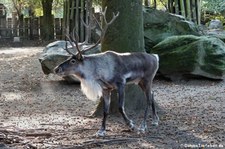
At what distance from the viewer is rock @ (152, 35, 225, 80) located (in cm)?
982

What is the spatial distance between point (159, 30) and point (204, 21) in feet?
30.0

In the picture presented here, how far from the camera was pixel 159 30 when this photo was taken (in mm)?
11258

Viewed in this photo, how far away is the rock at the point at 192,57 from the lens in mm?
9820

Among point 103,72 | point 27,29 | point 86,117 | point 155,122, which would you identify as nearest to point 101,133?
point 103,72

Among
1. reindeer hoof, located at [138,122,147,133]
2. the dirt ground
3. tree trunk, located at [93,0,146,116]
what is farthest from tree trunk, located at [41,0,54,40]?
reindeer hoof, located at [138,122,147,133]

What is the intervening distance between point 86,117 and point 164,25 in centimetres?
522

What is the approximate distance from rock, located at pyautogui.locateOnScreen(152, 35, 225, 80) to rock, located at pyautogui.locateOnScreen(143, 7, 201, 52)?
966 mm

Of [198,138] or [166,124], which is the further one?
[166,124]

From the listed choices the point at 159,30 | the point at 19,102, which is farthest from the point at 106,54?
the point at 159,30

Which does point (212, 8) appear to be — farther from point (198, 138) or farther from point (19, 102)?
point (198, 138)

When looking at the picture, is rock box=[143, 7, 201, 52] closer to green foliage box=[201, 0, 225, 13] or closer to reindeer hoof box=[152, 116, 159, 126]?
reindeer hoof box=[152, 116, 159, 126]

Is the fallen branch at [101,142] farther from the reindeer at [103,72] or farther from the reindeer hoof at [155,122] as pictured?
the reindeer hoof at [155,122]

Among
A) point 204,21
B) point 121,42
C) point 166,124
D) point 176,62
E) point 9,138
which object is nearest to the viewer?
point 9,138

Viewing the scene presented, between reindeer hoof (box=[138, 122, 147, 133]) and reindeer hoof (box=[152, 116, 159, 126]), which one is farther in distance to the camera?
reindeer hoof (box=[152, 116, 159, 126])
